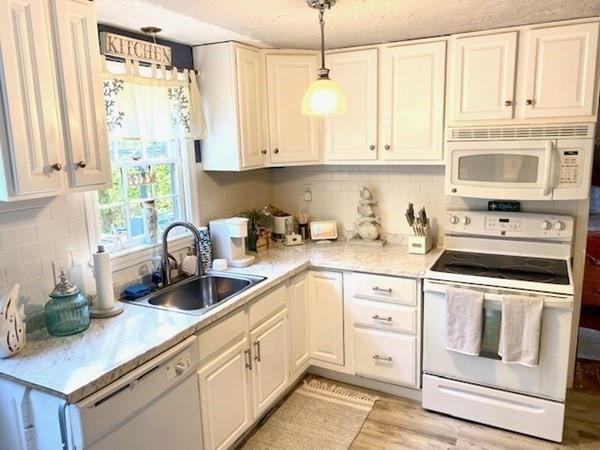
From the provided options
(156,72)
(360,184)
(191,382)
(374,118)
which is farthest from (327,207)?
(191,382)

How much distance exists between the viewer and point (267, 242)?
331cm

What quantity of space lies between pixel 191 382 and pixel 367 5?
1.89 meters

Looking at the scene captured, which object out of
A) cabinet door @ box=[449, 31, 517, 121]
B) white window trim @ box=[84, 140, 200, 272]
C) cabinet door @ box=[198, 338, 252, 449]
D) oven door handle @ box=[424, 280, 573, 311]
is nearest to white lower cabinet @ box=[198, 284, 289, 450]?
cabinet door @ box=[198, 338, 252, 449]

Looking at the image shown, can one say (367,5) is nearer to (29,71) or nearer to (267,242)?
(29,71)

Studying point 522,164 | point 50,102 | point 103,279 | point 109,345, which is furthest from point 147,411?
point 522,164

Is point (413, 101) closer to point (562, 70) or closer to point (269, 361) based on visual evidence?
point (562, 70)

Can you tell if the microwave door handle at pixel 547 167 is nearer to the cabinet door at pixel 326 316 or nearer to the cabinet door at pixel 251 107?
the cabinet door at pixel 326 316

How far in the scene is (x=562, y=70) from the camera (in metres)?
2.49

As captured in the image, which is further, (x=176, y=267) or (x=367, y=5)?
(x=176, y=267)

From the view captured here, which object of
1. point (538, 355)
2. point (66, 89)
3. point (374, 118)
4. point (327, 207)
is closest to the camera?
point (66, 89)

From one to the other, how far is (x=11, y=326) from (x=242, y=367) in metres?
1.10

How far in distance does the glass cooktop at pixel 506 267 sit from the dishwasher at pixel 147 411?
152 cm

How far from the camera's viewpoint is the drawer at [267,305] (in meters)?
2.48

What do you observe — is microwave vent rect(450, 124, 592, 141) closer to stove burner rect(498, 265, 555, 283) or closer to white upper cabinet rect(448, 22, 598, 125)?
white upper cabinet rect(448, 22, 598, 125)
